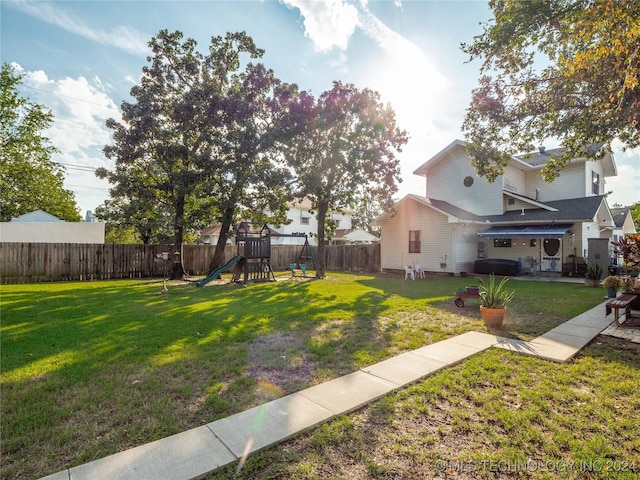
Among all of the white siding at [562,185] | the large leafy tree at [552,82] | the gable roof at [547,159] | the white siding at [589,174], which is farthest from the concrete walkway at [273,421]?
the gable roof at [547,159]

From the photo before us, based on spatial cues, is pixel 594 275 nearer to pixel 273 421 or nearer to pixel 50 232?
pixel 273 421

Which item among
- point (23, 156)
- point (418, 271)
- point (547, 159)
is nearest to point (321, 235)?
point (418, 271)

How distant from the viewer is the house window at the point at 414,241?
18.8 m

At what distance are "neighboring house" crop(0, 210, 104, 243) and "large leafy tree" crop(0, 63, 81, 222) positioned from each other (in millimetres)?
9018

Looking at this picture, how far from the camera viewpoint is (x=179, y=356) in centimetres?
471

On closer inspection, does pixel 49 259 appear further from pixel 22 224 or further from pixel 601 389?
pixel 601 389

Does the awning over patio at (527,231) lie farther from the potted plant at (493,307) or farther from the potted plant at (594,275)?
the potted plant at (493,307)

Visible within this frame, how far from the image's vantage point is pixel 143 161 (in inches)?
623

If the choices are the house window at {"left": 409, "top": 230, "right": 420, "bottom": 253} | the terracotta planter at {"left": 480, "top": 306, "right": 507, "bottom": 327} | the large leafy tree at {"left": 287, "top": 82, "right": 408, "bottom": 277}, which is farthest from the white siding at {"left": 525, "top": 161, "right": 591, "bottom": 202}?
the terracotta planter at {"left": 480, "top": 306, "right": 507, "bottom": 327}

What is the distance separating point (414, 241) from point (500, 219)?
4.92m

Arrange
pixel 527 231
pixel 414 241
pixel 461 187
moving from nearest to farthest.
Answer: pixel 527 231 < pixel 414 241 < pixel 461 187

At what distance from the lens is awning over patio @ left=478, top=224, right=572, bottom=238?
597 inches

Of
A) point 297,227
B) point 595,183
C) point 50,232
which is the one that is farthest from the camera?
point 297,227

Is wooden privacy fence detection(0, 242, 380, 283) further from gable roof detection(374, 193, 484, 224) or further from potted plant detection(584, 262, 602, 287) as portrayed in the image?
potted plant detection(584, 262, 602, 287)
